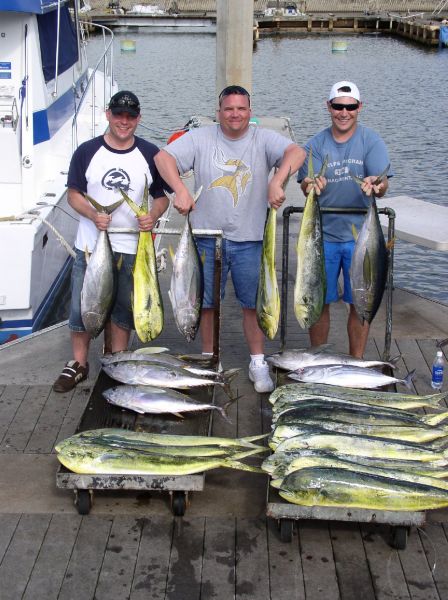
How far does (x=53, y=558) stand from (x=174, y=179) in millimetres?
2115

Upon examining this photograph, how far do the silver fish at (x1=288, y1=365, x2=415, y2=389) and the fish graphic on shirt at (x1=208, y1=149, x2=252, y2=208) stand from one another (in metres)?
1.10

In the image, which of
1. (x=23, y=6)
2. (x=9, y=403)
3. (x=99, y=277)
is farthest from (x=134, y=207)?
(x=23, y=6)

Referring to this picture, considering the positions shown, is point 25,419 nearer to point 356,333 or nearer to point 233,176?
point 233,176

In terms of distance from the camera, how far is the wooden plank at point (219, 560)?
329 centimetres

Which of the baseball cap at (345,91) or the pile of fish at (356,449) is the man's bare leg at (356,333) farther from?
the baseball cap at (345,91)

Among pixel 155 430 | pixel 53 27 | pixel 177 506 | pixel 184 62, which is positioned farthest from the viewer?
pixel 184 62

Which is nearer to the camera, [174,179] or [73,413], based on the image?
[174,179]

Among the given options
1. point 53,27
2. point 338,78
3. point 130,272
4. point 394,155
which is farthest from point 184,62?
point 130,272

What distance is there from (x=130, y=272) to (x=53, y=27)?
487cm

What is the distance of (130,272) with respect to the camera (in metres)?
4.91

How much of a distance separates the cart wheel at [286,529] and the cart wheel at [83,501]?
2.93 feet

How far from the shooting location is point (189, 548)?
3.56 m

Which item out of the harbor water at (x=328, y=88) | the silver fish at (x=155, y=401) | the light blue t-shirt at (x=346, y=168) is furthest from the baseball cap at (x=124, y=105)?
the harbor water at (x=328, y=88)

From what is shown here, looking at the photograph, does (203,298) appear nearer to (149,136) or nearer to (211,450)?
(211,450)
